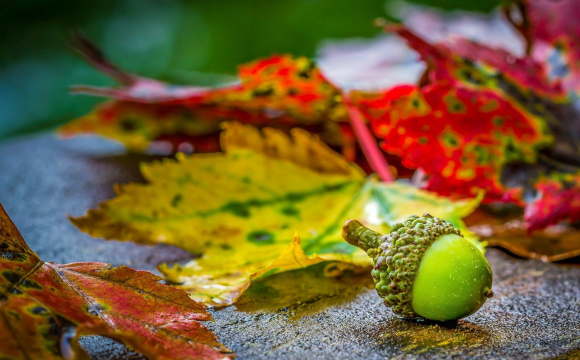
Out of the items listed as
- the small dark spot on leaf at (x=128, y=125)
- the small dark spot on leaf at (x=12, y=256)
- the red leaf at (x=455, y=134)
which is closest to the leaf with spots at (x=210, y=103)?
the small dark spot on leaf at (x=128, y=125)

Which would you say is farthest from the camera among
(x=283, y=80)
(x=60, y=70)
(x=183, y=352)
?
(x=60, y=70)

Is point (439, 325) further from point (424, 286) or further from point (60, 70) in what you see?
point (60, 70)

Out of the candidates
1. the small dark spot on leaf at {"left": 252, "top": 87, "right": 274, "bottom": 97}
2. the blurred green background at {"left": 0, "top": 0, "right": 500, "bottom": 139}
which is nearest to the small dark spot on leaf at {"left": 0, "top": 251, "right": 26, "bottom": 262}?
the small dark spot on leaf at {"left": 252, "top": 87, "right": 274, "bottom": 97}

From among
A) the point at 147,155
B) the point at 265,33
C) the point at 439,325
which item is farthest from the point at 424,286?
the point at 265,33

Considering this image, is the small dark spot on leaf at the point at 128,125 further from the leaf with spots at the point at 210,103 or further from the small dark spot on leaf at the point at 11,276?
the small dark spot on leaf at the point at 11,276

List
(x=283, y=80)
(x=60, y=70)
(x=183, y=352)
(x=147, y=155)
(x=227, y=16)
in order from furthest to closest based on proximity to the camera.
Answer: (x=227, y=16), (x=60, y=70), (x=147, y=155), (x=283, y=80), (x=183, y=352)

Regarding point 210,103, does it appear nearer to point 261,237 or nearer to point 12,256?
point 261,237
